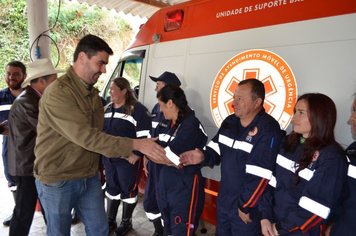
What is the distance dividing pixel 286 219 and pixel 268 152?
1.61ft

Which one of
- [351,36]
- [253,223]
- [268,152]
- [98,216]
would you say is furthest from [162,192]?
[351,36]

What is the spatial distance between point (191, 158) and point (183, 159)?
7 cm

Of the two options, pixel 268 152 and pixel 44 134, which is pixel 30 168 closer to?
pixel 44 134

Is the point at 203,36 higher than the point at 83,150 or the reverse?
higher

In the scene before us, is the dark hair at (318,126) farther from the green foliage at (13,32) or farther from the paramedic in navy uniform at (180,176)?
the green foliage at (13,32)

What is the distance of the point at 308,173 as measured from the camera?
1.90 m

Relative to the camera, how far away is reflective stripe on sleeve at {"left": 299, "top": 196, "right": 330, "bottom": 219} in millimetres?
1785

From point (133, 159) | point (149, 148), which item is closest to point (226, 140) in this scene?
point (149, 148)

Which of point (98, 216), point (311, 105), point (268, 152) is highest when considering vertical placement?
point (311, 105)

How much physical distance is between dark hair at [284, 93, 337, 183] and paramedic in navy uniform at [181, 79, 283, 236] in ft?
1.15

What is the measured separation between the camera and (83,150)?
2.26 metres

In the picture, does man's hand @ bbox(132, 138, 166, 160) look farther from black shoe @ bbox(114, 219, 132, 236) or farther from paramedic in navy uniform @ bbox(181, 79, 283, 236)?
black shoe @ bbox(114, 219, 132, 236)

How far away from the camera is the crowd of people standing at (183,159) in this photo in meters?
1.90

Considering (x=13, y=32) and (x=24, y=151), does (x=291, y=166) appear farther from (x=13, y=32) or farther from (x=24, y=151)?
(x=13, y=32)
